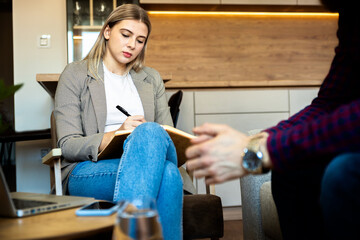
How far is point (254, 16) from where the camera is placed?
13.0ft

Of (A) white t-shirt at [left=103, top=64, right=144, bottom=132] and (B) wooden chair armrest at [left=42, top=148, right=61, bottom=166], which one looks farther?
(A) white t-shirt at [left=103, top=64, right=144, bottom=132]

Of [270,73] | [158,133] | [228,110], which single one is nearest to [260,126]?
[228,110]

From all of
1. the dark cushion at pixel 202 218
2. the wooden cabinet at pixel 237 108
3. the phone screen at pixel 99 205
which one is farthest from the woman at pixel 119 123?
the wooden cabinet at pixel 237 108

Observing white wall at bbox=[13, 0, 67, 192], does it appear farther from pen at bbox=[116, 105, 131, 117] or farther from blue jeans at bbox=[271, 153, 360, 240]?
blue jeans at bbox=[271, 153, 360, 240]

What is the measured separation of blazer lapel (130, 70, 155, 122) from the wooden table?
112 centimetres

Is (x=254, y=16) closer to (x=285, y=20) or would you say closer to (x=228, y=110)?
(x=285, y=20)

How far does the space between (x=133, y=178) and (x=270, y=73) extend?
299 centimetres

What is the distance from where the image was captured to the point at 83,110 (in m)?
1.84

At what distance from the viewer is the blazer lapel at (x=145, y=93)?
2006 millimetres

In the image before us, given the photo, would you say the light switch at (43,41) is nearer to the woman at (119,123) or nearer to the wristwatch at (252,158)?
the woman at (119,123)

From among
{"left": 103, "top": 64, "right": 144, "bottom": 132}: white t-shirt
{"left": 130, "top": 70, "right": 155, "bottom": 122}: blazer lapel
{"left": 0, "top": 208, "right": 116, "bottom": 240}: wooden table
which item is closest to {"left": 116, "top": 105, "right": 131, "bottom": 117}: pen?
{"left": 103, "top": 64, "right": 144, "bottom": 132}: white t-shirt

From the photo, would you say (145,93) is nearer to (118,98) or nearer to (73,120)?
(118,98)

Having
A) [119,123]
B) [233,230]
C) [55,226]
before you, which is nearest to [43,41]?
[119,123]

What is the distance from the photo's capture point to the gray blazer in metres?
1.62
